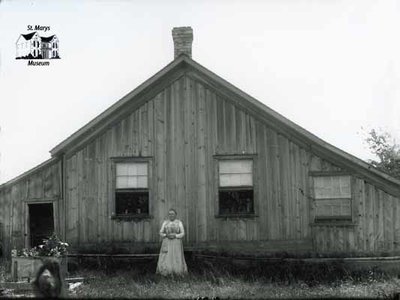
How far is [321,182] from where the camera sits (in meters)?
17.3

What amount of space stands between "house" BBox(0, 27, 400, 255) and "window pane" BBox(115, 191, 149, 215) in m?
0.04

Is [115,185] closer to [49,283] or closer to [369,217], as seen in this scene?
[369,217]

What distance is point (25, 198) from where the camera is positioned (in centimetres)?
2011

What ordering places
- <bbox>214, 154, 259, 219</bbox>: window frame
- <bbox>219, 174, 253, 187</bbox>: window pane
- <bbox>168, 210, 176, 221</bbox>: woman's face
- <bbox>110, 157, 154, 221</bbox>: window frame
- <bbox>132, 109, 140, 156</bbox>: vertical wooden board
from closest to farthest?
<bbox>168, 210, 176, 221</bbox>: woman's face
<bbox>214, 154, 259, 219</bbox>: window frame
<bbox>219, 174, 253, 187</bbox>: window pane
<bbox>110, 157, 154, 221</bbox>: window frame
<bbox>132, 109, 140, 156</bbox>: vertical wooden board

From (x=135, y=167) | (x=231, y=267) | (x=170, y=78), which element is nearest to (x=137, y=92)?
(x=170, y=78)

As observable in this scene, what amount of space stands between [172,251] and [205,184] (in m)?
2.64

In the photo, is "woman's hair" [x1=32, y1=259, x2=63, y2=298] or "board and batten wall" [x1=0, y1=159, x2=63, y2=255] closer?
"woman's hair" [x1=32, y1=259, x2=63, y2=298]

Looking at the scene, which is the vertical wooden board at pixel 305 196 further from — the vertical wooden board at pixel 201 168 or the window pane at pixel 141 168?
the window pane at pixel 141 168

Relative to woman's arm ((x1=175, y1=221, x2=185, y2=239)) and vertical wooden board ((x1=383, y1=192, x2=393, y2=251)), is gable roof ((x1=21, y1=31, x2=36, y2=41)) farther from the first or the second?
vertical wooden board ((x1=383, y1=192, x2=393, y2=251))

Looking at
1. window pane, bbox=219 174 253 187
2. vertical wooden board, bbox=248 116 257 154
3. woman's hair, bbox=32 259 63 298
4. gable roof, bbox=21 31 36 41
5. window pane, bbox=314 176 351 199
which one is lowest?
woman's hair, bbox=32 259 63 298

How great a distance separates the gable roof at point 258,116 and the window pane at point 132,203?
2.32m

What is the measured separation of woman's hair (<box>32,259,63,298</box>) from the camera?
27.9 ft

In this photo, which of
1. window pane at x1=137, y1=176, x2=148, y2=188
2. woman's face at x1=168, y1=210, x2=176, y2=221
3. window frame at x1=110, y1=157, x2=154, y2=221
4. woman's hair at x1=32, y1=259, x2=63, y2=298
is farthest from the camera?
window pane at x1=137, y1=176, x2=148, y2=188

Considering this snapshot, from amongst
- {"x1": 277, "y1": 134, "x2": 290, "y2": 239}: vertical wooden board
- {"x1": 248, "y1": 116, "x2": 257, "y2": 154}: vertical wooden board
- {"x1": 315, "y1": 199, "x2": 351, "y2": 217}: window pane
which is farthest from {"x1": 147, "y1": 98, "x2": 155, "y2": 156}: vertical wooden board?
{"x1": 315, "y1": 199, "x2": 351, "y2": 217}: window pane
